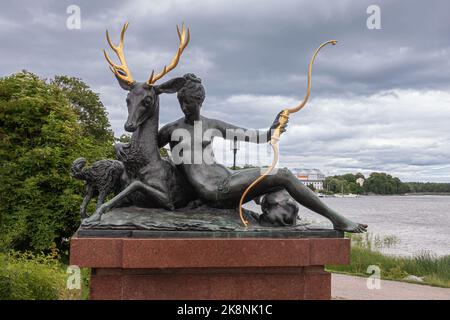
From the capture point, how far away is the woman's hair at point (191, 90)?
5.80m

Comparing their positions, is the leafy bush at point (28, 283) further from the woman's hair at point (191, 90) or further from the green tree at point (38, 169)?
the green tree at point (38, 169)

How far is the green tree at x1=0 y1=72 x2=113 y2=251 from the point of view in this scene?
13008 mm

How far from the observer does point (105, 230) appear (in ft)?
16.4

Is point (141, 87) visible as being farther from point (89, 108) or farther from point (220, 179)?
point (89, 108)

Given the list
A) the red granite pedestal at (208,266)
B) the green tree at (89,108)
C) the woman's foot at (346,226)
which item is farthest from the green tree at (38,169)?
the green tree at (89,108)

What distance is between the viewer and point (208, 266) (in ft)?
16.5

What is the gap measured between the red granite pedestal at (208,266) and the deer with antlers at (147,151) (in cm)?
80

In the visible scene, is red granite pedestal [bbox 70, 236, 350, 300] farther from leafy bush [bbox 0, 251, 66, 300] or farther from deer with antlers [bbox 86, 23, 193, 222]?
leafy bush [bbox 0, 251, 66, 300]

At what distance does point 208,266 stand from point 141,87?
225cm

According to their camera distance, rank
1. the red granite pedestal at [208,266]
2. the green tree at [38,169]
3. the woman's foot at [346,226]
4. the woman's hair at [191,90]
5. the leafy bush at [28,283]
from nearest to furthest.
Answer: the red granite pedestal at [208,266]
the woman's foot at [346,226]
the woman's hair at [191,90]
the leafy bush at [28,283]
the green tree at [38,169]

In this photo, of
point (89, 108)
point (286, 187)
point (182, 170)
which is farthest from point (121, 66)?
point (89, 108)
